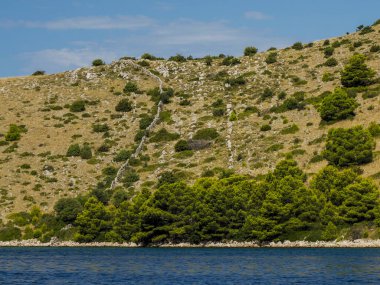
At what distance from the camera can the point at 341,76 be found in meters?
132

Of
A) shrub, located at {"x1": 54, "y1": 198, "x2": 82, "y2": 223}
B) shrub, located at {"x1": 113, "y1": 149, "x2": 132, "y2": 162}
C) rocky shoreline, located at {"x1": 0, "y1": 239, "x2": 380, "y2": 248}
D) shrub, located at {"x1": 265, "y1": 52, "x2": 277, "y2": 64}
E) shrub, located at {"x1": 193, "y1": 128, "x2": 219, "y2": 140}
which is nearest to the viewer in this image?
rocky shoreline, located at {"x1": 0, "y1": 239, "x2": 380, "y2": 248}

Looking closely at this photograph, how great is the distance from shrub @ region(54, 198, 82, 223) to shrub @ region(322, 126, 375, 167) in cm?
3919

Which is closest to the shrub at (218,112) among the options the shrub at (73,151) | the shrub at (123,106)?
the shrub at (123,106)

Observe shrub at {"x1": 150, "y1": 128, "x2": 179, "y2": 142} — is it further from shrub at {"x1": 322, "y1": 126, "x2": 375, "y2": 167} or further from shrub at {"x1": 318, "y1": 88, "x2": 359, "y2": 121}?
shrub at {"x1": 322, "y1": 126, "x2": 375, "y2": 167}

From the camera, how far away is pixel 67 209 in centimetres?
9925

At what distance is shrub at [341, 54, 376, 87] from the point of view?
128 metres

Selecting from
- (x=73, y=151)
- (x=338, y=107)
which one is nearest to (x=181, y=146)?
(x=73, y=151)

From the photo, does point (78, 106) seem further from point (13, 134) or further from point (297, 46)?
point (297, 46)

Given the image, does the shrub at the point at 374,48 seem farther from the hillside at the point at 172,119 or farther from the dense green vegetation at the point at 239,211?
the dense green vegetation at the point at 239,211

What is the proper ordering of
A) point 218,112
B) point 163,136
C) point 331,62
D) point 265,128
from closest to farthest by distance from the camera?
point 265,128 → point 163,136 → point 218,112 → point 331,62

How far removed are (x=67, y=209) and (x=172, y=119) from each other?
44.1 metres

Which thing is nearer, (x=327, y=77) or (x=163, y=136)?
(x=163, y=136)

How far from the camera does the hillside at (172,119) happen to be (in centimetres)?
10969

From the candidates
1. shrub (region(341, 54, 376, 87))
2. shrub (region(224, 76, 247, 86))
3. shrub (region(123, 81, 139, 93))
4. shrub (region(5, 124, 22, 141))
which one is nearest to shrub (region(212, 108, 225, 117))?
shrub (region(224, 76, 247, 86))
